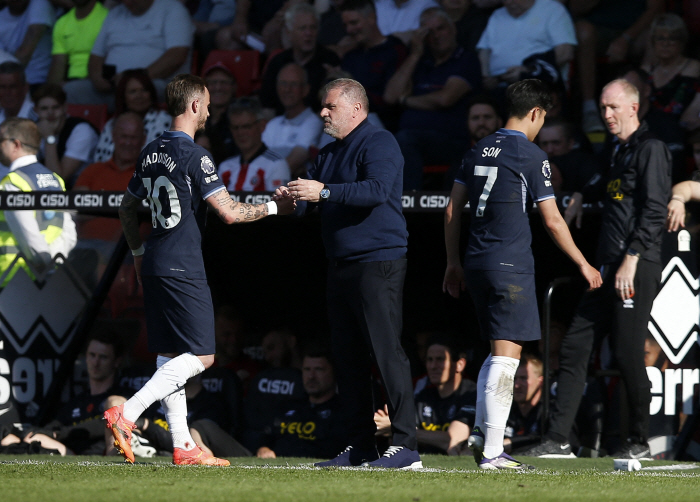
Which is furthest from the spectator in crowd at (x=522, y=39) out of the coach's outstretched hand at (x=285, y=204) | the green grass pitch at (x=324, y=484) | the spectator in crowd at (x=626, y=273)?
the green grass pitch at (x=324, y=484)

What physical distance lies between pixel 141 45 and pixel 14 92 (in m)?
1.37

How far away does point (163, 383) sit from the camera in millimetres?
4629

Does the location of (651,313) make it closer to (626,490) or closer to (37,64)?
(626,490)

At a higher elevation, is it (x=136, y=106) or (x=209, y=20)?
(x=209, y=20)

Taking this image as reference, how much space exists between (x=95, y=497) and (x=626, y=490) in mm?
1999

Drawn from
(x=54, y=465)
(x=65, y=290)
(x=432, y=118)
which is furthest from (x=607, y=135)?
(x=54, y=465)

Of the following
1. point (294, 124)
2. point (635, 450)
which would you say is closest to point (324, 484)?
point (635, 450)

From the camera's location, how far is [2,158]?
24.7ft

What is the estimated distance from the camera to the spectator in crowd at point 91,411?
654cm

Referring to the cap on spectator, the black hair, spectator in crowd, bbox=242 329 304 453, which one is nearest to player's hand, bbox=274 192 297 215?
the black hair

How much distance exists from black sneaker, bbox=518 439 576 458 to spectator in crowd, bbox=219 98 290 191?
3178 millimetres

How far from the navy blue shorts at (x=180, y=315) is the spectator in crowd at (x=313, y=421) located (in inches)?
83.4

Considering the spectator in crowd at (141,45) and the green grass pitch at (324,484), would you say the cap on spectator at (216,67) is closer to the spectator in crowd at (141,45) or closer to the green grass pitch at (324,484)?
the spectator in crowd at (141,45)

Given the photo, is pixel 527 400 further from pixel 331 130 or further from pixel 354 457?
pixel 331 130
